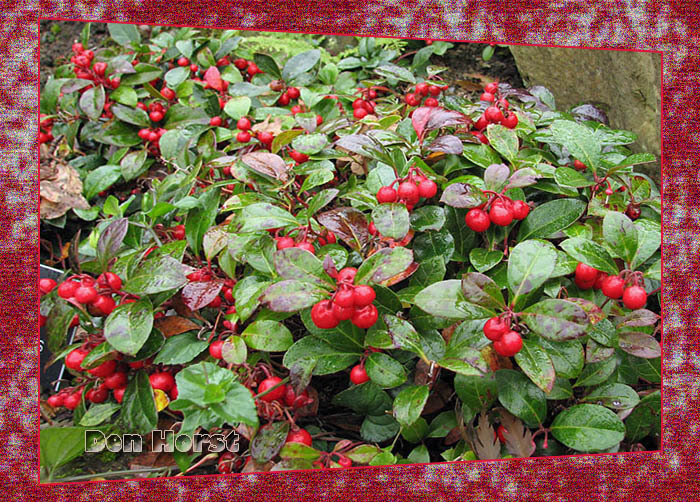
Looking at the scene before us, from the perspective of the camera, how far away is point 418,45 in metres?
1.72

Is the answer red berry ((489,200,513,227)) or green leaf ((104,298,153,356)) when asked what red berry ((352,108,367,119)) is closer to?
red berry ((489,200,513,227))

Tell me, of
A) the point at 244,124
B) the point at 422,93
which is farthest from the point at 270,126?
the point at 422,93

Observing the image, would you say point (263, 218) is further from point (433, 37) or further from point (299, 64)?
point (299, 64)

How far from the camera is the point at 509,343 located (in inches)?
30.3

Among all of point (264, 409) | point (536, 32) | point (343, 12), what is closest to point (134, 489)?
point (264, 409)

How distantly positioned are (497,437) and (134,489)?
1.95ft

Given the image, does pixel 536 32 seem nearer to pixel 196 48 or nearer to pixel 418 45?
pixel 418 45

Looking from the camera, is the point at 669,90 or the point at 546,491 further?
the point at 669,90

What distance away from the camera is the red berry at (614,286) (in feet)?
2.81

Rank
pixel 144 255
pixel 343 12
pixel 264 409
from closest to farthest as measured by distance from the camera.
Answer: pixel 264 409, pixel 144 255, pixel 343 12

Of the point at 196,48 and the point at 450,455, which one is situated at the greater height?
the point at 196,48

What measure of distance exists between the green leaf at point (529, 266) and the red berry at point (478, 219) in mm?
86

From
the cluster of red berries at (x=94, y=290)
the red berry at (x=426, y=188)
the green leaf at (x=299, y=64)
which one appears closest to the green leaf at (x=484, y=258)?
the red berry at (x=426, y=188)

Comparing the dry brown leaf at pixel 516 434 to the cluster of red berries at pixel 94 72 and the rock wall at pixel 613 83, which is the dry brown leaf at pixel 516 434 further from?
the cluster of red berries at pixel 94 72
